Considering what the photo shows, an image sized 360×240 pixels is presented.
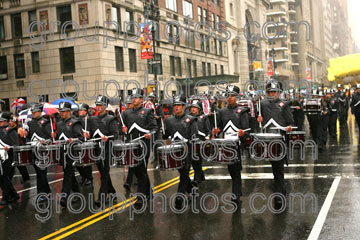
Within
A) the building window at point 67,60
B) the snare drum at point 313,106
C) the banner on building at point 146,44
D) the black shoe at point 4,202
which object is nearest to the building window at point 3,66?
the building window at point 67,60

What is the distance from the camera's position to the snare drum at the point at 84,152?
8.80 m

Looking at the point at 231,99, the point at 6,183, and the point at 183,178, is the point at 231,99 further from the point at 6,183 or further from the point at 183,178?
the point at 6,183

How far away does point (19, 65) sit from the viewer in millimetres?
35062

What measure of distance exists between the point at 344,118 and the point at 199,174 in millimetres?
15639

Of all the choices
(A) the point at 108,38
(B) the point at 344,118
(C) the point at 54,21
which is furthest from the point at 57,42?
(B) the point at 344,118

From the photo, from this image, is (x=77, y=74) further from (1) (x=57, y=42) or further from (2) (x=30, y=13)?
(2) (x=30, y=13)

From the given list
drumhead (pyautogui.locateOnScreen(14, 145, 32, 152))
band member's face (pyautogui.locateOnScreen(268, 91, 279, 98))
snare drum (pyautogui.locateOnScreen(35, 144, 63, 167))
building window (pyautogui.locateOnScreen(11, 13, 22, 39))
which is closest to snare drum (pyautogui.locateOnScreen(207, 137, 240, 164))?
band member's face (pyautogui.locateOnScreen(268, 91, 279, 98))

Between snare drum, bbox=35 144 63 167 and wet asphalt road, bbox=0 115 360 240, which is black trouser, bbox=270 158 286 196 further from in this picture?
snare drum, bbox=35 144 63 167

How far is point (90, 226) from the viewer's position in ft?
24.7

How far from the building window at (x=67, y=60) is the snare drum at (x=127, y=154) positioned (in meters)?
25.3

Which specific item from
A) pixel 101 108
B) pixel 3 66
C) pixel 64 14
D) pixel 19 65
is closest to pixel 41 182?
pixel 101 108

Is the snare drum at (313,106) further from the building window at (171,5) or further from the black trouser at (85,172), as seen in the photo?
the building window at (171,5)

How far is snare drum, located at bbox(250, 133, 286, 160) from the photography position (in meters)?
7.86

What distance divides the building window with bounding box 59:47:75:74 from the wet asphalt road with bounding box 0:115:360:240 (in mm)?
22444
